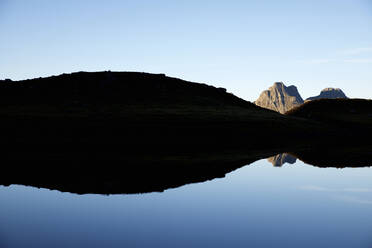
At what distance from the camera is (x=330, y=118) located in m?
117

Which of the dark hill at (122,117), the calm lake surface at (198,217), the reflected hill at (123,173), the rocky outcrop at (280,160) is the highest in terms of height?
the dark hill at (122,117)

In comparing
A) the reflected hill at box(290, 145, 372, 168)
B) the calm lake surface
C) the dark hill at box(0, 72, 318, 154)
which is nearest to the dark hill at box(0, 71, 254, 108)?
the dark hill at box(0, 72, 318, 154)

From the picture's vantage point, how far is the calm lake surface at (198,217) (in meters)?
14.9

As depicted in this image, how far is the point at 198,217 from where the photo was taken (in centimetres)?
1880

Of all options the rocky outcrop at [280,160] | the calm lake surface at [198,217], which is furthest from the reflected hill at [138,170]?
the calm lake surface at [198,217]

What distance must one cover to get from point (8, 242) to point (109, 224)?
4612mm

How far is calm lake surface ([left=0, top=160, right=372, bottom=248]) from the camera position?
48.9ft

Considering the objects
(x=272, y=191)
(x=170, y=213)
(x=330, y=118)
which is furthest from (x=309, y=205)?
(x=330, y=118)

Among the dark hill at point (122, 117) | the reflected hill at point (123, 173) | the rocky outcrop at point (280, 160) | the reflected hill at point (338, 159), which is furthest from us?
the dark hill at point (122, 117)

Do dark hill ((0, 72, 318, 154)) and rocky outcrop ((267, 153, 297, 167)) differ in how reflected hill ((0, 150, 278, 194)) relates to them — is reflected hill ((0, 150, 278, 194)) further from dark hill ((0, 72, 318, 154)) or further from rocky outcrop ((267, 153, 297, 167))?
dark hill ((0, 72, 318, 154))

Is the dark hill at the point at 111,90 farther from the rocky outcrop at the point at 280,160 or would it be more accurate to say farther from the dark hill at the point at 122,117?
the rocky outcrop at the point at 280,160

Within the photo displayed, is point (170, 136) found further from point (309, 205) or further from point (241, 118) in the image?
point (309, 205)

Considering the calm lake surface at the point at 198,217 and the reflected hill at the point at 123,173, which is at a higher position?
the reflected hill at the point at 123,173

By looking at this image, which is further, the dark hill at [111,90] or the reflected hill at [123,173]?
the dark hill at [111,90]
